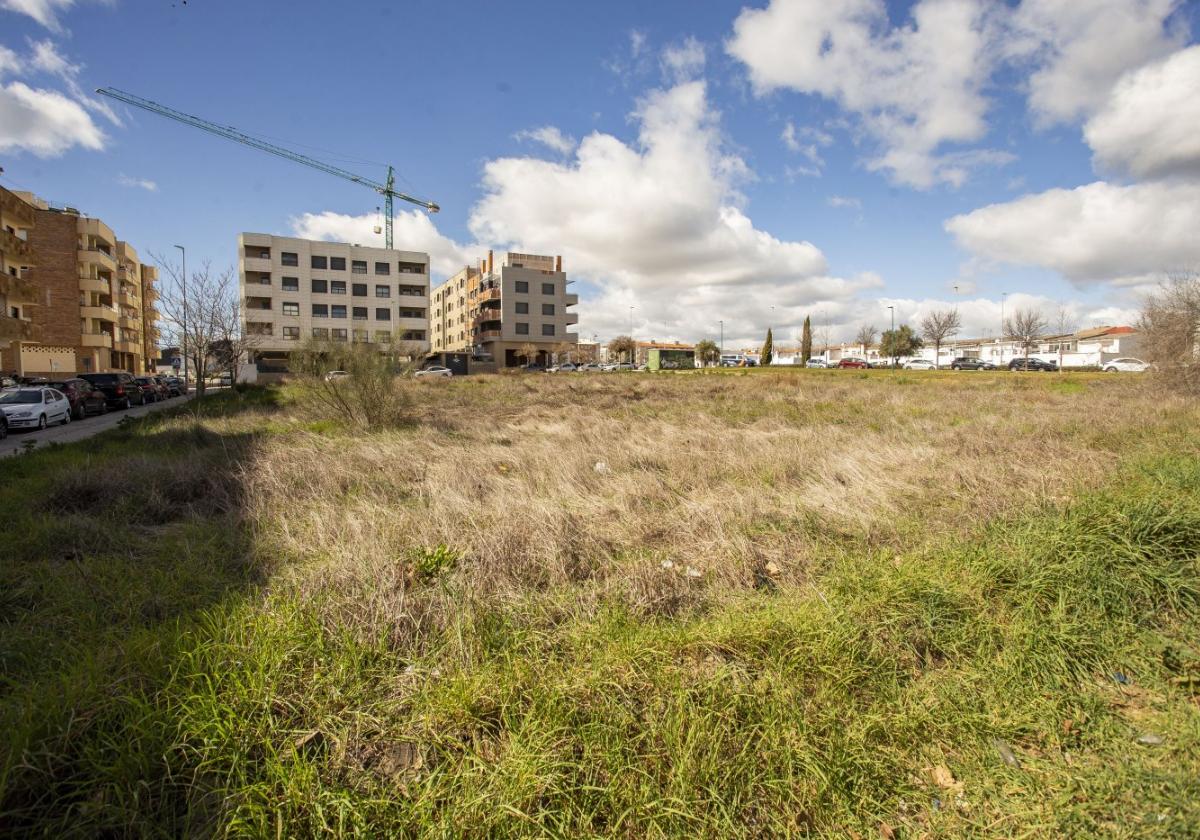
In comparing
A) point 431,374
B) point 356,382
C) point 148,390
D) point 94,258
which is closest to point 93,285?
point 94,258

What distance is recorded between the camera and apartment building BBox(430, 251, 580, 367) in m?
76.6

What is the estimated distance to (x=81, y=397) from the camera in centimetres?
2292

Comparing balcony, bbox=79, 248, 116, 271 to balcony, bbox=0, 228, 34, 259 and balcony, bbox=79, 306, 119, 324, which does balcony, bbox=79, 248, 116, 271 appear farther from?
balcony, bbox=0, 228, 34, 259

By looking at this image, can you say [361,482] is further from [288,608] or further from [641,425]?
[641,425]

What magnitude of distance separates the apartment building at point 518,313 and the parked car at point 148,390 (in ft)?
138

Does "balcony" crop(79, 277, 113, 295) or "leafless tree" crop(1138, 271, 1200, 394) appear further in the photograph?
"balcony" crop(79, 277, 113, 295)

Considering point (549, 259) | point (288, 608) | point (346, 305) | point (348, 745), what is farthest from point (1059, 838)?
point (549, 259)

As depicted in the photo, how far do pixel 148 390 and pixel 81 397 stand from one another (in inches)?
582

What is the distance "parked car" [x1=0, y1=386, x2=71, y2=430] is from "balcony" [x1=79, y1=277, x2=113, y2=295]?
46.1 meters

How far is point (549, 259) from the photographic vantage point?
89.8 metres

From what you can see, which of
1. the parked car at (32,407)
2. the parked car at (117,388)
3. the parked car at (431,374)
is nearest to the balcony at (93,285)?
the parked car at (117,388)

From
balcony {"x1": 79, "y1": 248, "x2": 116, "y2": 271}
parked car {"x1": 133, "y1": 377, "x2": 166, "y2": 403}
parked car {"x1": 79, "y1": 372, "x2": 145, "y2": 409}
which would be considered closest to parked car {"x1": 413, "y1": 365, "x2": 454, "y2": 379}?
parked car {"x1": 79, "y1": 372, "x2": 145, "y2": 409}

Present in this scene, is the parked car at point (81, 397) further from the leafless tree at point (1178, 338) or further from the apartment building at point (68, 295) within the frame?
the leafless tree at point (1178, 338)

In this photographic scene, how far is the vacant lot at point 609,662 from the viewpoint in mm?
2244
